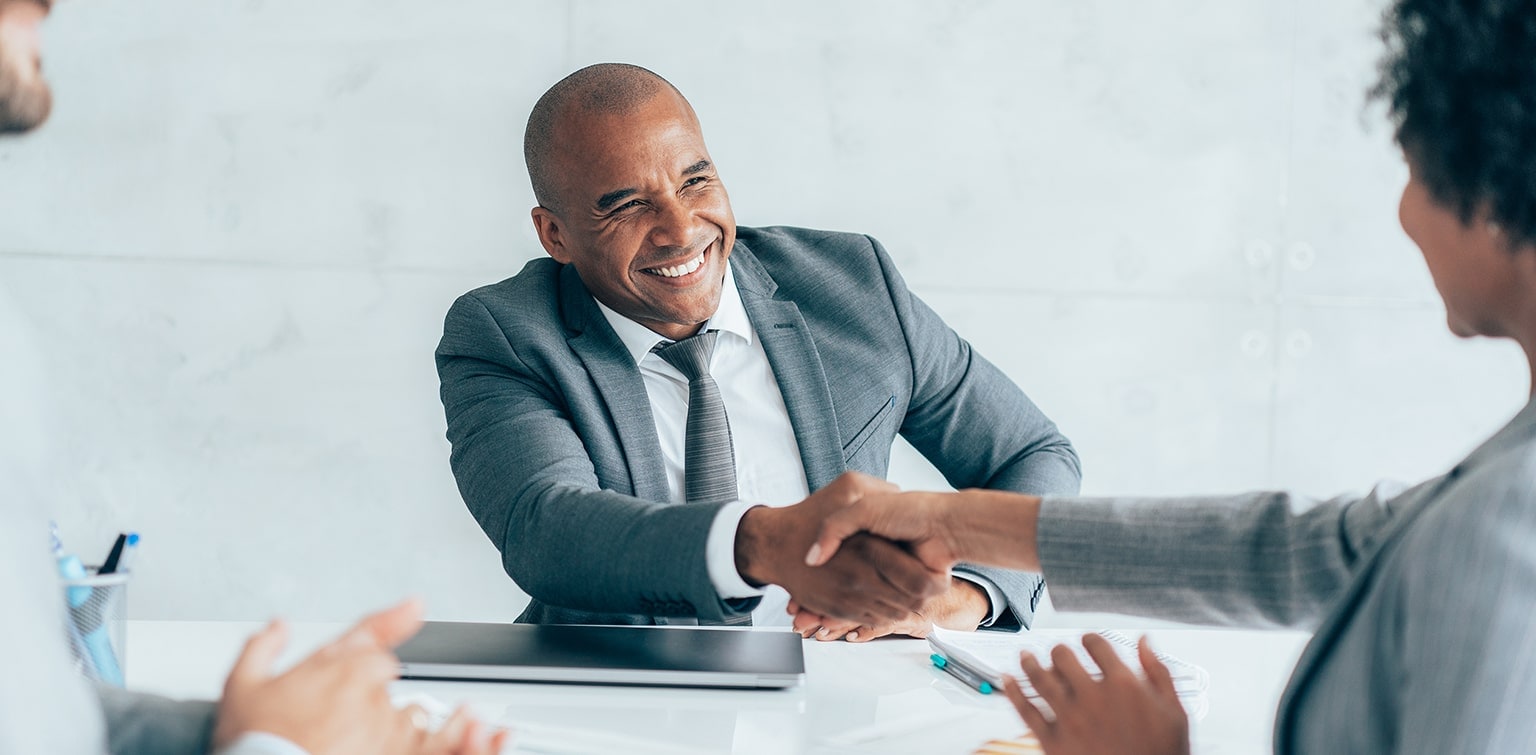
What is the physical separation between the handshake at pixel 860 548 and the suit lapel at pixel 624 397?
1.19 ft

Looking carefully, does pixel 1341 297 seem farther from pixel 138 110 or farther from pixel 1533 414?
pixel 138 110

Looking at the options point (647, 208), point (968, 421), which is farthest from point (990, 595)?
point (647, 208)

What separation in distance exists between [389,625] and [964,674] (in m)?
0.75

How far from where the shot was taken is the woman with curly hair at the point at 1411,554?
77cm

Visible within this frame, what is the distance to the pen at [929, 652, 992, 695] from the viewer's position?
57.4 inches

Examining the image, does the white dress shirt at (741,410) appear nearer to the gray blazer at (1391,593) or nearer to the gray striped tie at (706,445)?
the gray striped tie at (706,445)

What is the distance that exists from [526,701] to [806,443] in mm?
843

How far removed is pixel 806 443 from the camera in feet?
6.86

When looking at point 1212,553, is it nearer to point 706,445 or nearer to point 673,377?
point 706,445

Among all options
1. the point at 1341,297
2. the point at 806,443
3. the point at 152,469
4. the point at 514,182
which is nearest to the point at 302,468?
the point at 152,469

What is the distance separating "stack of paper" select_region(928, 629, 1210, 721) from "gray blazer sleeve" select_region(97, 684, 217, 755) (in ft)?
2.71

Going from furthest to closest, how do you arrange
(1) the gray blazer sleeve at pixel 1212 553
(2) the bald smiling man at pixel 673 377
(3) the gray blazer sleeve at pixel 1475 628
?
1. (2) the bald smiling man at pixel 673 377
2. (1) the gray blazer sleeve at pixel 1212 553
3. (3) the gray blazer sleeve at pixel 1475 628

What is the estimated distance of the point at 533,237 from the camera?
3.05 metres

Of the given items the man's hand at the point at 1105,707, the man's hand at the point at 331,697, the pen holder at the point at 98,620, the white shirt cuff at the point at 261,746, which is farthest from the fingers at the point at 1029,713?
the pen holder at the point at 98,620
